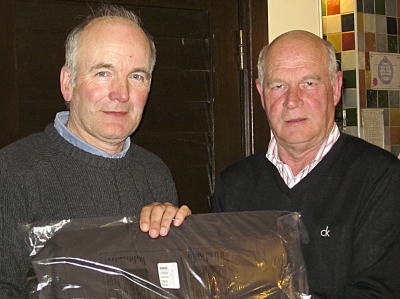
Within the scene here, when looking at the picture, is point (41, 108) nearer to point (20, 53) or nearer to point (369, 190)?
point (20, 53)

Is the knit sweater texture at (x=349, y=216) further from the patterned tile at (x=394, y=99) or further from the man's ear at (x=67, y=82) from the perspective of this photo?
the patterned tile at (x=394, y=99)

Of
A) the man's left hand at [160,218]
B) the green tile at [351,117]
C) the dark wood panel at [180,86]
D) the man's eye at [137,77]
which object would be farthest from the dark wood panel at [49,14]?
the green tile at [351,117]

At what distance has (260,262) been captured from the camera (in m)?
1.22

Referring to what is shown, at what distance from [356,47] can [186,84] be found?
1.19m

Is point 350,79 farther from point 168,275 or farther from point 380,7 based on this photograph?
point 168,275

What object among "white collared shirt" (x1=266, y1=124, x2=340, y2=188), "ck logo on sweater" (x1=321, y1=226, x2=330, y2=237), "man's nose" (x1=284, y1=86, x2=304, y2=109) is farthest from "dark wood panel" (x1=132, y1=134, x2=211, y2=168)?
"ck logo on sweater" (x1=321, y1=226, x2=330, y2=237)

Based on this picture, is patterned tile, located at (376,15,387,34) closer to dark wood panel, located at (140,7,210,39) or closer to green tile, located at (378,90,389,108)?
green tile, located at (378,90,389,108)

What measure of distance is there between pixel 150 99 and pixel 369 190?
0.93 m

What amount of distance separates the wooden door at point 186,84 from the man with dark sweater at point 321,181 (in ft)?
1.22

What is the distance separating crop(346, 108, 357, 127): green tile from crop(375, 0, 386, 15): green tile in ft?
1.86

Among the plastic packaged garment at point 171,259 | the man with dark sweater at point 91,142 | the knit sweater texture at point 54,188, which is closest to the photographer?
the plastic packaged garment at point 171,259

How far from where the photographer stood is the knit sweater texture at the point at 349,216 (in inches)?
57.1

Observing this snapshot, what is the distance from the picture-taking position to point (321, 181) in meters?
1.63

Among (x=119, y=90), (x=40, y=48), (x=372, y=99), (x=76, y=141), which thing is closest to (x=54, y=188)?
(x=76, y=141)
